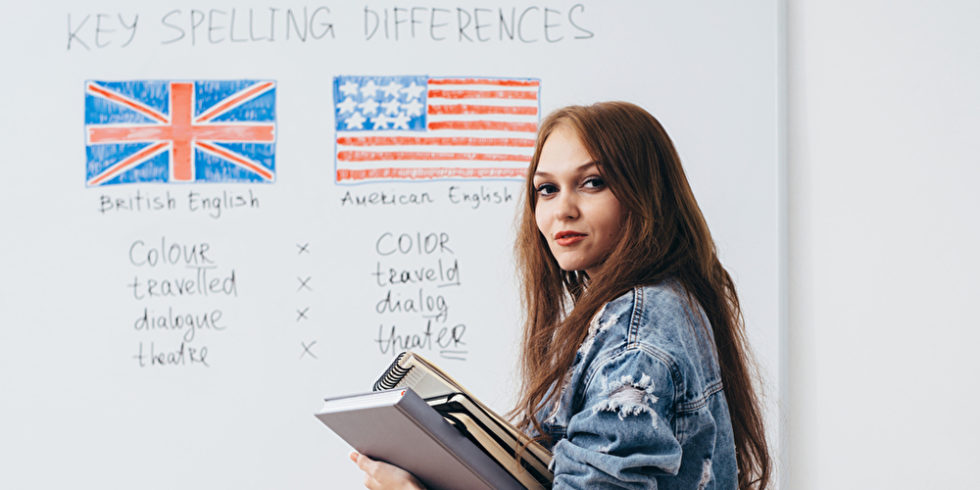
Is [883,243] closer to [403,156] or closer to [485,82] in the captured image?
[485,82]

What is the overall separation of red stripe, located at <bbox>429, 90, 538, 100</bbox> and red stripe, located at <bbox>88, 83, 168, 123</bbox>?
1.70 feet

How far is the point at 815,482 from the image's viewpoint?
4.63ft

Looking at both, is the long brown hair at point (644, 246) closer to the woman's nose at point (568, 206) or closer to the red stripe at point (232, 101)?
the woman's nose at point (568, 206)

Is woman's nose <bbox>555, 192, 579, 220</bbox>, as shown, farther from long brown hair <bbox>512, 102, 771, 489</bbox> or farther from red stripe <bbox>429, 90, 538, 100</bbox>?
red stripe <bbox>429, 90, 538, 100</bbox>

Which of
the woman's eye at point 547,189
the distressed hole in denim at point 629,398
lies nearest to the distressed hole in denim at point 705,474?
the distressed hole in denim at point 629,398

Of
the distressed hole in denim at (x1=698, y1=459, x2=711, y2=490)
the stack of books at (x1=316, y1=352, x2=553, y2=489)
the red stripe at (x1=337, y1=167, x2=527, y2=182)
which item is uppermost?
the red stripe at (x1=337, y1=167, x2=527, y2=182)

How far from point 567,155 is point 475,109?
58cm

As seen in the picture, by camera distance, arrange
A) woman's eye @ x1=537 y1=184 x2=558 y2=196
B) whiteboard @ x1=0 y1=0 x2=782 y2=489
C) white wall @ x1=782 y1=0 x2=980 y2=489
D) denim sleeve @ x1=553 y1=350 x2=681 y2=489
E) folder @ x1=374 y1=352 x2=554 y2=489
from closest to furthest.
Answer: denim sleeve @ x1=553 y1=350 x2=681 y2=489
folder @ x1=374 y1=352 x2=554 y2=489
woman's eye @ x1=537 y1=184 x2=558 y2=196
white wall @ x1=782 y1=0 x2=980 y2=489
whiteboard @ x1=0 y1=0 x2=782 y2=489

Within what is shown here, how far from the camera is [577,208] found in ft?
2.93

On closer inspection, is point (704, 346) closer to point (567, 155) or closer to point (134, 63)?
point (567, 155)

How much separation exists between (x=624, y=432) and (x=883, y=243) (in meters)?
0.83

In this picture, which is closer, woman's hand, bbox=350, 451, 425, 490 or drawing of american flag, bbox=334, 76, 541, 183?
woman's hand, bbox=350, 451, 425, 490

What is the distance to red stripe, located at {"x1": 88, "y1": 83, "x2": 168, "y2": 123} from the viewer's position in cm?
143

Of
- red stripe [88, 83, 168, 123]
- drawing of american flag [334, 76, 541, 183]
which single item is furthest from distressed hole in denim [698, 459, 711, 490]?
red stripe [88, 83, 168, 123]
